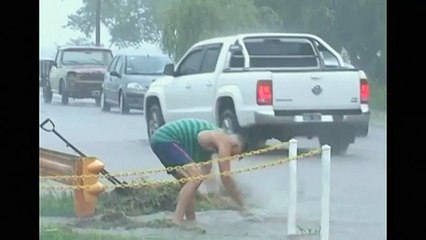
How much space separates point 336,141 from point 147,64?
1.14 meters

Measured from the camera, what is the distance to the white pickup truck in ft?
22.0

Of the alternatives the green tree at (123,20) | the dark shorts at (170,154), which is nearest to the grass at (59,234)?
the dark shorts at (170,154)

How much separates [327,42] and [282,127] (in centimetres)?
54

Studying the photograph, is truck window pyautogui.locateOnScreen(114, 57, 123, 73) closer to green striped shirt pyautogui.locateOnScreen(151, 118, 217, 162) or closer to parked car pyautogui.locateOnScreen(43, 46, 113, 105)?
parked car pyautogui.locateOnScreen(43, 46, 113, 105)

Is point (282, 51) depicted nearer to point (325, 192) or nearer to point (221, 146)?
point (221, 146)

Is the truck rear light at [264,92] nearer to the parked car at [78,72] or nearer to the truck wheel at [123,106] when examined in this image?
the truck wheel at [123,106]

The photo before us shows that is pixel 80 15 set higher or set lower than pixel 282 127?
higher

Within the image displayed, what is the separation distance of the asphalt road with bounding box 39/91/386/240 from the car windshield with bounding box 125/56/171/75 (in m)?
0.26

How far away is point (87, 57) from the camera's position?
6.75m

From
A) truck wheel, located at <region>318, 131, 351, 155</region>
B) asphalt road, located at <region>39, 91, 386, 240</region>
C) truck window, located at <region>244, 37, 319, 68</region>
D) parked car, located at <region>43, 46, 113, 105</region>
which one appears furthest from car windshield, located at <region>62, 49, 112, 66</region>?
truck wheel, located at <region>318, 131, 351, 155</region>

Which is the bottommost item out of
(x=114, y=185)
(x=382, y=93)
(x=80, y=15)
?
(x=114, y=185)
